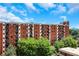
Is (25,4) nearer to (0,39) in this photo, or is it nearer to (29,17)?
(29,17)

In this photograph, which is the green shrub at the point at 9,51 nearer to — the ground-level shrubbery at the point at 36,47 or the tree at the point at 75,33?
the ground-level shrubbery at the point at 36,47

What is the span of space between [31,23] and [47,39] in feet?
0.90

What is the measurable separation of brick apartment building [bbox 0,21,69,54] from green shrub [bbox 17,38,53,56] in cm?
6

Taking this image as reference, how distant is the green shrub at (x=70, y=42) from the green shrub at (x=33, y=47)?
0.21 metres

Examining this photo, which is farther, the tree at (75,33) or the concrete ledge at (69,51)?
the tree at (75,33)

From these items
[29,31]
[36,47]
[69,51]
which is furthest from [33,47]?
[69,51]

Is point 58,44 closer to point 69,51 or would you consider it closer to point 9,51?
point 69,51

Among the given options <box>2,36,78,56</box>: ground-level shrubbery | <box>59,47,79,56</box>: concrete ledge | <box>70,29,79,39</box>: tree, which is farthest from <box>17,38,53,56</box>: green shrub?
<box>70,29,79,39</box>: tree

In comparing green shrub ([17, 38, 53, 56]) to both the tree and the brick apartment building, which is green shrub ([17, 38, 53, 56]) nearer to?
the brick apartment building

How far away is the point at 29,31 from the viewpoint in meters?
2.46

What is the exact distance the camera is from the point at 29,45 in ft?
7.91

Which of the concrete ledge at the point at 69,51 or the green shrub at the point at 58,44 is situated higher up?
the green shrub at the point at 58,44

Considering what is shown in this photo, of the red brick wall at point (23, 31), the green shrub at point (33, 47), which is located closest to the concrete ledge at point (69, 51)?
the green shrub at point (33, 47)

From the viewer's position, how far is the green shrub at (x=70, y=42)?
2465mm
